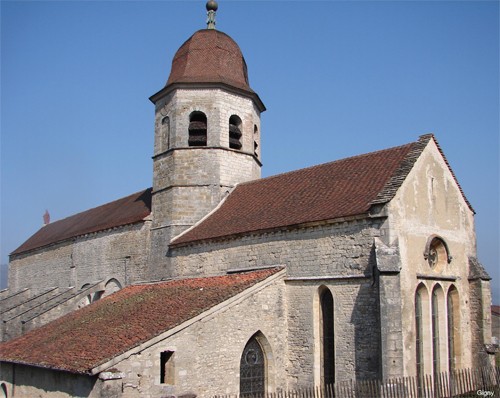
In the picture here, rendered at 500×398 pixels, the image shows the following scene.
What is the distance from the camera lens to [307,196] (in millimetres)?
18109

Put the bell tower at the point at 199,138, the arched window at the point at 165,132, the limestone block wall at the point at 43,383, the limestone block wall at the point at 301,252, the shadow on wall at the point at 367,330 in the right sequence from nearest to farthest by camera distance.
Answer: the limestone block wall at the point at 43,383
the shadow on wall at the point at 367,330
the limestone block wall at the point at 301,252
the bell tower at the point at 199,138
the arched window at the point at 165,132

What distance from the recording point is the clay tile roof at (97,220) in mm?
24453

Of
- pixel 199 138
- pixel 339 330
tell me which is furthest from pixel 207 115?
pixel 339 330

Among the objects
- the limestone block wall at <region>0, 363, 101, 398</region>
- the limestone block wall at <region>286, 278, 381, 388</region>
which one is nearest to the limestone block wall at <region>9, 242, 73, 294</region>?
the limestone block wall at <region>0, 363, 101, 398</region>

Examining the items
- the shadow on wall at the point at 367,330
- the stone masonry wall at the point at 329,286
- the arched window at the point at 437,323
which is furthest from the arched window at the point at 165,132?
the arched window at the point at 437,323

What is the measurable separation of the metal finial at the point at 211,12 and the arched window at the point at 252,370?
14.9 meters

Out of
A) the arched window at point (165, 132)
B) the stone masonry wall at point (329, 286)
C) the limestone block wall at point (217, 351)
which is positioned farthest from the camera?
the arched window at point (165, 132)

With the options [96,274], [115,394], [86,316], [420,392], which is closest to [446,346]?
[420,392]

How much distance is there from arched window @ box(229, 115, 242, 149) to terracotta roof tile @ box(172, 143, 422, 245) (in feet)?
6.38

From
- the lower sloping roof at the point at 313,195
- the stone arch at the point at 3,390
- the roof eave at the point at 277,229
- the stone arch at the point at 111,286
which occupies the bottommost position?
the stone arch at the point at 3,390

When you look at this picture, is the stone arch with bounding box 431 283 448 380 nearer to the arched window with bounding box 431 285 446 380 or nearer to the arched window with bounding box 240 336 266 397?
the arched window with bounding box 431 285 446 380

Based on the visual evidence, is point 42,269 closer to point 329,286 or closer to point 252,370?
point 252,370

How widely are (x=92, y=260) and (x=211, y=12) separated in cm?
1251

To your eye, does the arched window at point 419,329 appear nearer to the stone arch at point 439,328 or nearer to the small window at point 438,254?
the stone arch at point 439,328
